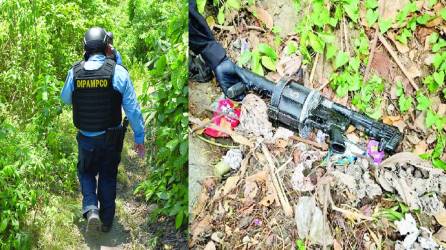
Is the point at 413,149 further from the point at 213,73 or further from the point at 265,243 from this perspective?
the point at 213,73

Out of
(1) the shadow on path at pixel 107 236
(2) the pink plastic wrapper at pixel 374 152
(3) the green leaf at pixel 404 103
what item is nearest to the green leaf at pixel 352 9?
(3) the green leaf at pixel 404 103

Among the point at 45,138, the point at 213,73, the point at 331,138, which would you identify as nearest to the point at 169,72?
the point at 213,73

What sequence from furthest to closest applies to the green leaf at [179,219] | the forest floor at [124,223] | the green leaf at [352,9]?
1. the green leaf at [352,9]
2. the green leaf at [179,219]
3. the forest floor at [124,223]

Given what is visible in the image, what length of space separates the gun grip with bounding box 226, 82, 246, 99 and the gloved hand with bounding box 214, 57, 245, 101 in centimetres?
1

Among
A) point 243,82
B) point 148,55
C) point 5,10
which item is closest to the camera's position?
point 5,10

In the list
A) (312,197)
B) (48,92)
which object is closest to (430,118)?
(312,197)

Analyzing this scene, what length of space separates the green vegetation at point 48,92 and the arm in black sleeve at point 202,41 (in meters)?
0.10

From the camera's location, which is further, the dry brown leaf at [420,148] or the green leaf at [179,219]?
the dry brown leaf at [420,148]

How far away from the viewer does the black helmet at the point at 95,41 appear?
5.14 ft

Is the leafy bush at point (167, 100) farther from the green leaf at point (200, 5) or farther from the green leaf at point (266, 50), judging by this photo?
the green leaf at point (266, 50)

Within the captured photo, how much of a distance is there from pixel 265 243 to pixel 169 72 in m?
0.69

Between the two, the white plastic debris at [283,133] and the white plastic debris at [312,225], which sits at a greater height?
the white plastic debris at [283,133]

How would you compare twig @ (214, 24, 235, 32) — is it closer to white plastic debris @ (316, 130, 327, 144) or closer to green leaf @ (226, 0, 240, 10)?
green leaf @ (226, 0, 240, 10)

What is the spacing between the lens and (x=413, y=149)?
79.7 inches
